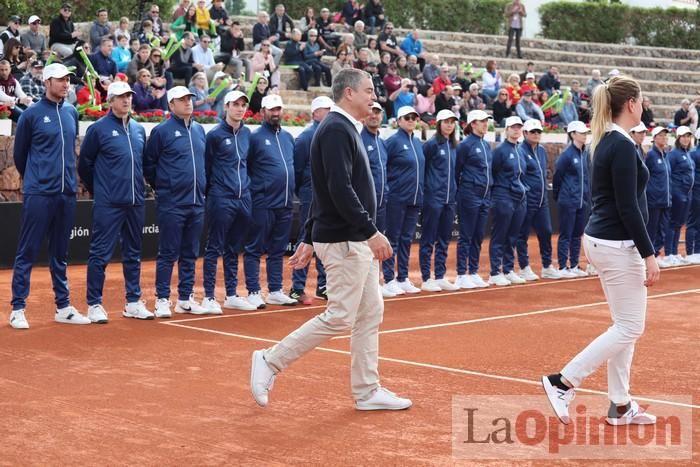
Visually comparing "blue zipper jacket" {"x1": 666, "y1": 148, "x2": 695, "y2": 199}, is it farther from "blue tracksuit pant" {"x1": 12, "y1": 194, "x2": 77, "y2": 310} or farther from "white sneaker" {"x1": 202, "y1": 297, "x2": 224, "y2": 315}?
"blue tracksuit pant" {"x1": 12, "y1": 194, "x2": 77, "y2": 310}

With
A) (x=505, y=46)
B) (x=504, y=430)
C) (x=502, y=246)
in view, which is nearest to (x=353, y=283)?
(x=504, y=430)

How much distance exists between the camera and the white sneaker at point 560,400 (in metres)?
6.71

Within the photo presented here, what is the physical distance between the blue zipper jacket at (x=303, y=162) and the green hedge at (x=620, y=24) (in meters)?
26.4

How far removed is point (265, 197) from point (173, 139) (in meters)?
1.39

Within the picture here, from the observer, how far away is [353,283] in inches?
276

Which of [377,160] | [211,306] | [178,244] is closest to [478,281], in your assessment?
[377,160]

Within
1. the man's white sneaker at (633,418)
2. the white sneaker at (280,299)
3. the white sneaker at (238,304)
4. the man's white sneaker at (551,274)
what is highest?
the man's white sneaker at (633,418)

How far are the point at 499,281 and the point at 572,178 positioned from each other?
2.02 metres

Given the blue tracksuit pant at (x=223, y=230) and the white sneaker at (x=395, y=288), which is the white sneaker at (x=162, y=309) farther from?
the white sneaker at (x=395, y=288)

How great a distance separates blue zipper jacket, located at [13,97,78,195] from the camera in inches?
408

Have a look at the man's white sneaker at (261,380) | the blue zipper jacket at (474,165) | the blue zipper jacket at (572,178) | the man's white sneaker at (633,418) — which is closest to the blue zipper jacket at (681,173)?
the blue zipper jacket at (572,178)

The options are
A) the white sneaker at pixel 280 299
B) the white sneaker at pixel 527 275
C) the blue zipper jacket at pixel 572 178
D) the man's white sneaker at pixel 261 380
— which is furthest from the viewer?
→ the blue zipper jacket at pixel 572 178

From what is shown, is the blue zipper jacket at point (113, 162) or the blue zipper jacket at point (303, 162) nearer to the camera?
the blue zipper jacket at point (113, 162)

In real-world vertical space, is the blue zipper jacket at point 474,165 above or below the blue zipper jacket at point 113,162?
below
